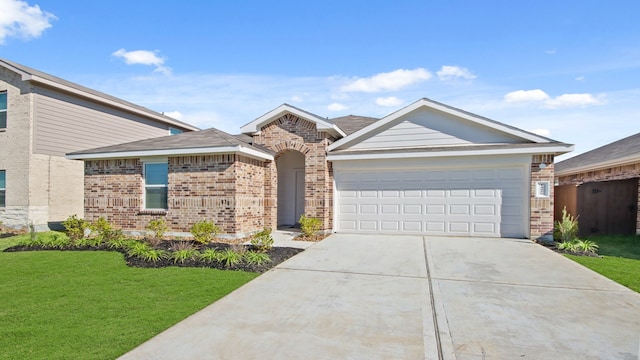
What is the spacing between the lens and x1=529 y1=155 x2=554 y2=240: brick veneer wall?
9898 mm

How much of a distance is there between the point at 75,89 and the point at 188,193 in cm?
827

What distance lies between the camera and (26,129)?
1287cm

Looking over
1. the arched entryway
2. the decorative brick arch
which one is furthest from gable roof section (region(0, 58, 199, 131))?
the decorative brick arch

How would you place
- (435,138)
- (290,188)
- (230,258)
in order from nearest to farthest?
(230,258) → (435,138) → (290,188)

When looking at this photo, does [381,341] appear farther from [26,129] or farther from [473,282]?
[26,129]

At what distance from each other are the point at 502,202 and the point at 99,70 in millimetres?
16187

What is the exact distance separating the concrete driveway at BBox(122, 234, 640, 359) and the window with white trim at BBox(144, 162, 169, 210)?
19.2 feet

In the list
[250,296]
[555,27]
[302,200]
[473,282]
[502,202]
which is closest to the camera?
[250,296]

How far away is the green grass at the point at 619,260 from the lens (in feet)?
20.2

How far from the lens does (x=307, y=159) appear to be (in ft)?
38.2

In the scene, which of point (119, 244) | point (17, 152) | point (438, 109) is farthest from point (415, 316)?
point (17, 152)

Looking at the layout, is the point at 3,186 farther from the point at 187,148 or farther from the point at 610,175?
the point at 610,175

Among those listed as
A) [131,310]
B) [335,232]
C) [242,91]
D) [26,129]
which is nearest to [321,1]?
[242,91]

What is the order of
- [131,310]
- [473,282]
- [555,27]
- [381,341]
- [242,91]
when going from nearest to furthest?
[381,341]
[131,310]
[473,282]
[555,27]
[242,91]
